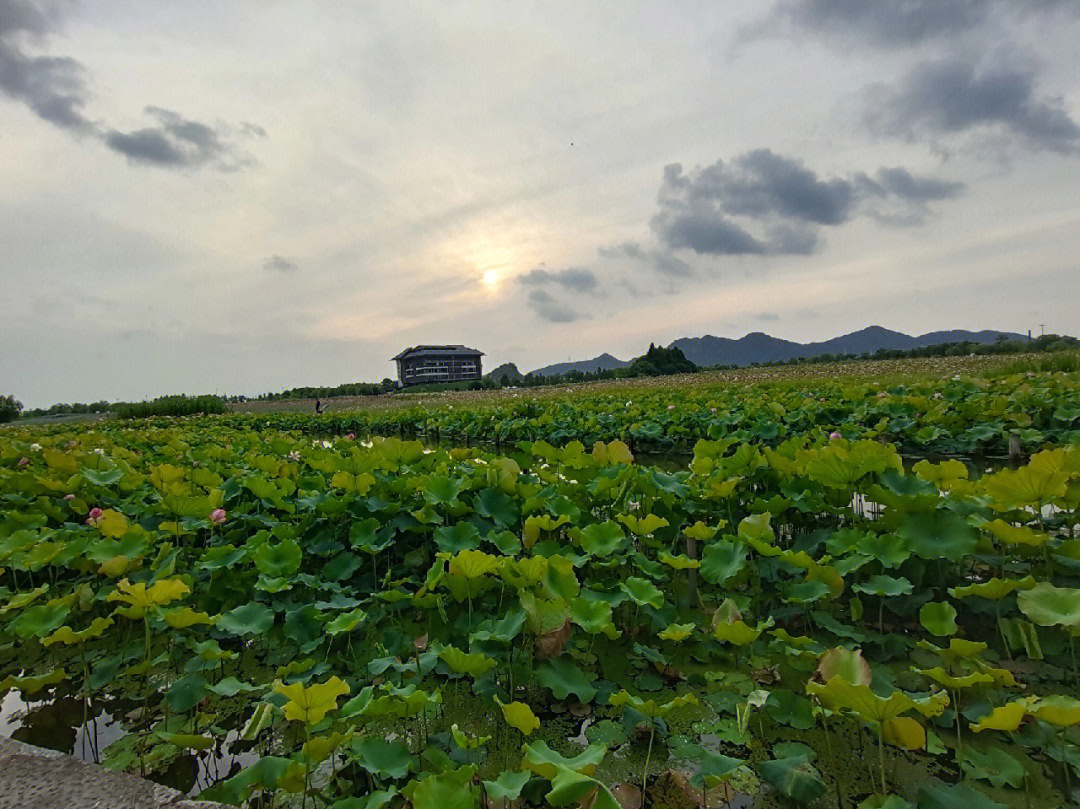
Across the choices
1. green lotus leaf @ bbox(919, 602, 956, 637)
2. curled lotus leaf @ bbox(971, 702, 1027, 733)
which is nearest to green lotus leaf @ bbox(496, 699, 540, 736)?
curled lotus leaf @ bbox(971, 702, 1027, 733)

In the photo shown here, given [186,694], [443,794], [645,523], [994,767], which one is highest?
[645,523]

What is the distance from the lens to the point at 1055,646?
6.22ft

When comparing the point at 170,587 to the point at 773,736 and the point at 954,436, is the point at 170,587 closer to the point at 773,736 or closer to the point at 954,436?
the point at 773,736

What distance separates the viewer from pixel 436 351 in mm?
72750

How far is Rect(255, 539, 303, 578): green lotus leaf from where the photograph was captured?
2.48 meters

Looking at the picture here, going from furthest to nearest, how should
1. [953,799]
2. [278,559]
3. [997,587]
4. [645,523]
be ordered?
[278,559], [645,523], [997,587], [953,799]

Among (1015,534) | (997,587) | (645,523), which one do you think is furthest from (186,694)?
(1015,534)

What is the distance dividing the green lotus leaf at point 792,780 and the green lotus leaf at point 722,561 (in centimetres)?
78

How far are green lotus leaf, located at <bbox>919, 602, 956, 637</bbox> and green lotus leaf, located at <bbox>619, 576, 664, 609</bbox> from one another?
A: 34.0 inches

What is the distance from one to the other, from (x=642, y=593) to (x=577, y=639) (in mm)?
350

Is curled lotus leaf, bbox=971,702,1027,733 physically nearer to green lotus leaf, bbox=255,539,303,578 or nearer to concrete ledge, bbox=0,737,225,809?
concrete ledge, bbox=0,737,225,809

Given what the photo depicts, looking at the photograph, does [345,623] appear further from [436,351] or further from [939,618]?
[436,351]

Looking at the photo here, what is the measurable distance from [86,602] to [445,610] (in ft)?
5.15

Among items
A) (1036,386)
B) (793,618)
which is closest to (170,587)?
(793,618)
